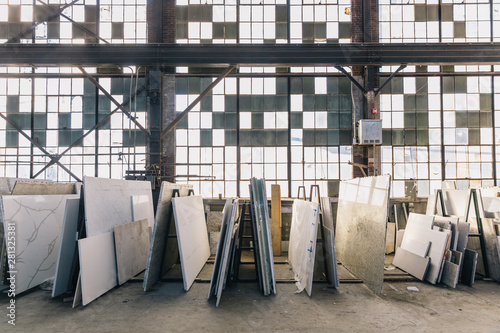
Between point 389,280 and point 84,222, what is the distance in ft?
16.4

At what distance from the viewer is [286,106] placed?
1120 centimetres

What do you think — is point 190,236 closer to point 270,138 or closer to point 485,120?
point 270,138

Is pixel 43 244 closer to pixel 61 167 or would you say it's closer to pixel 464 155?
pixel 61 167

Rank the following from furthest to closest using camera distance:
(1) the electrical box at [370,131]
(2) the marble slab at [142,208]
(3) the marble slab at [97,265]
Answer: (1) the electrical box at [370,131]
(2) the marble slab at [142,208]
(3) the marble slab at [97,265]

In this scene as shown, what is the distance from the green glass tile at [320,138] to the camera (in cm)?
1112

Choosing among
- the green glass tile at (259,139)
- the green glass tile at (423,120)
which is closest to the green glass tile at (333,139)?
the green glass tile at (259,139)

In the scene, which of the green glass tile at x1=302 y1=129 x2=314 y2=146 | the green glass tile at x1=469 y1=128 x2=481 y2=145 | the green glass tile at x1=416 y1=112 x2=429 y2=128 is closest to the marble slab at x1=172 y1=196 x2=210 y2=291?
the green glass tile at x1=302 y1=129 x2=314 y2=146

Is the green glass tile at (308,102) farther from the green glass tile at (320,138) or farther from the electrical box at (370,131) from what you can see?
the electrical box at (370,131)

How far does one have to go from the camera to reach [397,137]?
1115cm

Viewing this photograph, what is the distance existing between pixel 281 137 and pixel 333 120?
1.91 m

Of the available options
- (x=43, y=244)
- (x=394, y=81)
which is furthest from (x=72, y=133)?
(x=394, y=81)

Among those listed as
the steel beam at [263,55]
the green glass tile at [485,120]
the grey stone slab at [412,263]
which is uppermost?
the steel beam at [263,55]

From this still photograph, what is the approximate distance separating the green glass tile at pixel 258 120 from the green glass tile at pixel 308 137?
150 cm

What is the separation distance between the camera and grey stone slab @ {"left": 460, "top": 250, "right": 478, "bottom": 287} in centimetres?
524
